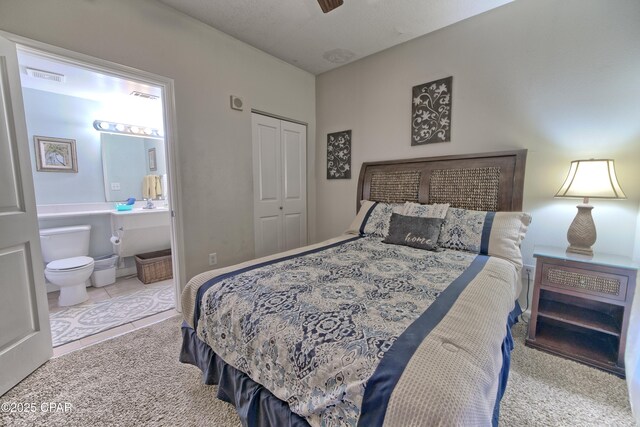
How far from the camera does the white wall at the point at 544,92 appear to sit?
1.81 meters

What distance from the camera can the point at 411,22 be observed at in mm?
2389

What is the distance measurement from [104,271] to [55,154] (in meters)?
1.59

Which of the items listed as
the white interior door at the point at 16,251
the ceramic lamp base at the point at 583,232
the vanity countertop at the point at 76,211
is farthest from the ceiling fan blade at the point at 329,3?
the vanity countertop at the point at 76,211

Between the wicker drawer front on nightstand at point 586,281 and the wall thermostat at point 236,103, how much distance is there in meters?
3.07

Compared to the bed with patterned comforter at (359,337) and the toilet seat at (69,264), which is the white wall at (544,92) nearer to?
the bed with patterned comforter at (359,337)

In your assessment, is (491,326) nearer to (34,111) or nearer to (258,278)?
(258,278)

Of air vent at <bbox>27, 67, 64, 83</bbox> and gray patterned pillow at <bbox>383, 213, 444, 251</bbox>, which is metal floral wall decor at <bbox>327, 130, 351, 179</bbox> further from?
air vent at <bbox>27, 67, 64, 83</bbox>

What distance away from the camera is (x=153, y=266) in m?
3.27

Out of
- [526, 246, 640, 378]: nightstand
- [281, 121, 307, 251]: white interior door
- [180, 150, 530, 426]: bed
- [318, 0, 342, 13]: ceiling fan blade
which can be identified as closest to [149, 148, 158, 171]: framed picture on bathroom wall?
[281, 121, 307, 251]: white interior door

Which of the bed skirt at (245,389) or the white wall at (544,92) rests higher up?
the white wall at (544,92)

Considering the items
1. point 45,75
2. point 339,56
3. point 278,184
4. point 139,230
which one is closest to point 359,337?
point 278,184

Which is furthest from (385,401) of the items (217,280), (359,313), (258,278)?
(217,280)

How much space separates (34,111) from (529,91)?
5222 millimetres

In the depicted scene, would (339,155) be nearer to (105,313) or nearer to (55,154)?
(105,313)
